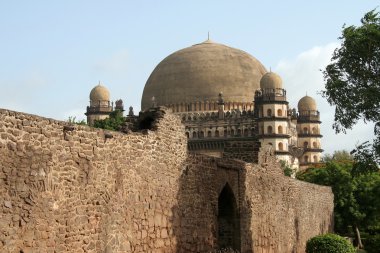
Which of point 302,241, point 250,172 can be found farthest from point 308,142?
point 250,172

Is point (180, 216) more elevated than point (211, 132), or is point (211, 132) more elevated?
point (211, 132)

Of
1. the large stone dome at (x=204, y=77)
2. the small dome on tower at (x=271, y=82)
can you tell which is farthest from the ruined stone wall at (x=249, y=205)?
the large stone dome at (x=204, y=77)

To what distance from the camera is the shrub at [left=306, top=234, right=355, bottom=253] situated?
71.4 feet

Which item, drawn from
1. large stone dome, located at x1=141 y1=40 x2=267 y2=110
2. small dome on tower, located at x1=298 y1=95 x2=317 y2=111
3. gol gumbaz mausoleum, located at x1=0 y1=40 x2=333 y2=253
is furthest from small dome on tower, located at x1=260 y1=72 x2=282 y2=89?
gol gumbaz mausoleum, located at x1=0 y1=40 x2=333 y2=253

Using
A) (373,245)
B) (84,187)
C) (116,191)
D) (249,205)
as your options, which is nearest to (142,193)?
(116,191)

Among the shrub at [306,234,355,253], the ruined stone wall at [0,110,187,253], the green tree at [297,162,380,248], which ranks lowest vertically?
the shrub at [306,234,355,253]

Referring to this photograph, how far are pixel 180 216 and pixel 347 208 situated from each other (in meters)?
23.9

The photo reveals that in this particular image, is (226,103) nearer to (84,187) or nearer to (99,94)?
(99,94)

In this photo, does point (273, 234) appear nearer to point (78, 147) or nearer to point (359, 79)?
point (359, 79)

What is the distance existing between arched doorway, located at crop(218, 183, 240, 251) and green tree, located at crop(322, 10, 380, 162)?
324cm

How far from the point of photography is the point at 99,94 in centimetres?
9200

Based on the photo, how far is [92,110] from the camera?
3580 inches

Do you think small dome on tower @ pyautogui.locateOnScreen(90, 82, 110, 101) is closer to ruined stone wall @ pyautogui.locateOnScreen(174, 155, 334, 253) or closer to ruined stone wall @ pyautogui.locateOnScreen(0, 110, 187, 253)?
ruined stone wall @ pyautogui.locateOnScreen(174, 155, 334, 253)

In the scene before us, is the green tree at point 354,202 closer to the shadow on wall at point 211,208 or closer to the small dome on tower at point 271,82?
the shadow on wall at point 211,208
